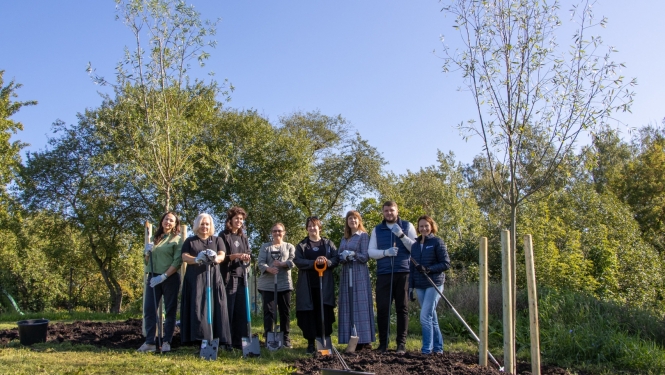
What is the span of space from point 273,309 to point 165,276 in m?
1.34

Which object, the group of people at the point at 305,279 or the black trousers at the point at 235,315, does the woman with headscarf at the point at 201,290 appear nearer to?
the group of people at the point at 305,279

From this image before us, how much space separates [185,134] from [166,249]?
304 centimetres

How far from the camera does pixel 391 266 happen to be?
638cm

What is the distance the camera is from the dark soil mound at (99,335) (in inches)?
269

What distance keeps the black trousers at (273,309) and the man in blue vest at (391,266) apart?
1191 mm

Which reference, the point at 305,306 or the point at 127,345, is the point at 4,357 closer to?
the point at 127,345

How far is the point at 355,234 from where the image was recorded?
6711 millimetres

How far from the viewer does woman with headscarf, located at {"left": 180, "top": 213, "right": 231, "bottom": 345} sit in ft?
20.0

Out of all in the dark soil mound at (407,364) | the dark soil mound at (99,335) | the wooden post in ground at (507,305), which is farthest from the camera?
the dark soil mound at (99,335)

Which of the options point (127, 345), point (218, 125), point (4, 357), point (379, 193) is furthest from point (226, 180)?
point (4, 357)

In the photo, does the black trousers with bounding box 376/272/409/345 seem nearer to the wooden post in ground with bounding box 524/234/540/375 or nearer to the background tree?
the wooden post in ground with bounding box 524/234/540/375

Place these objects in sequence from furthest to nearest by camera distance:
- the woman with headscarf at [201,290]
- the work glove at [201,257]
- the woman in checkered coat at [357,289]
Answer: the woman in checkered coat at [357,289], the woman with headscarf at [201,290], the work glove at [201,257]

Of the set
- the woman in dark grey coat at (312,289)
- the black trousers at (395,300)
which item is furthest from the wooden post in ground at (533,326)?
the woman in dark grey coat at (312,289)

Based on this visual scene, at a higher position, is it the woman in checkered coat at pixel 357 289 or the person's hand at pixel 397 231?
the person's hand at pixel 397 231
